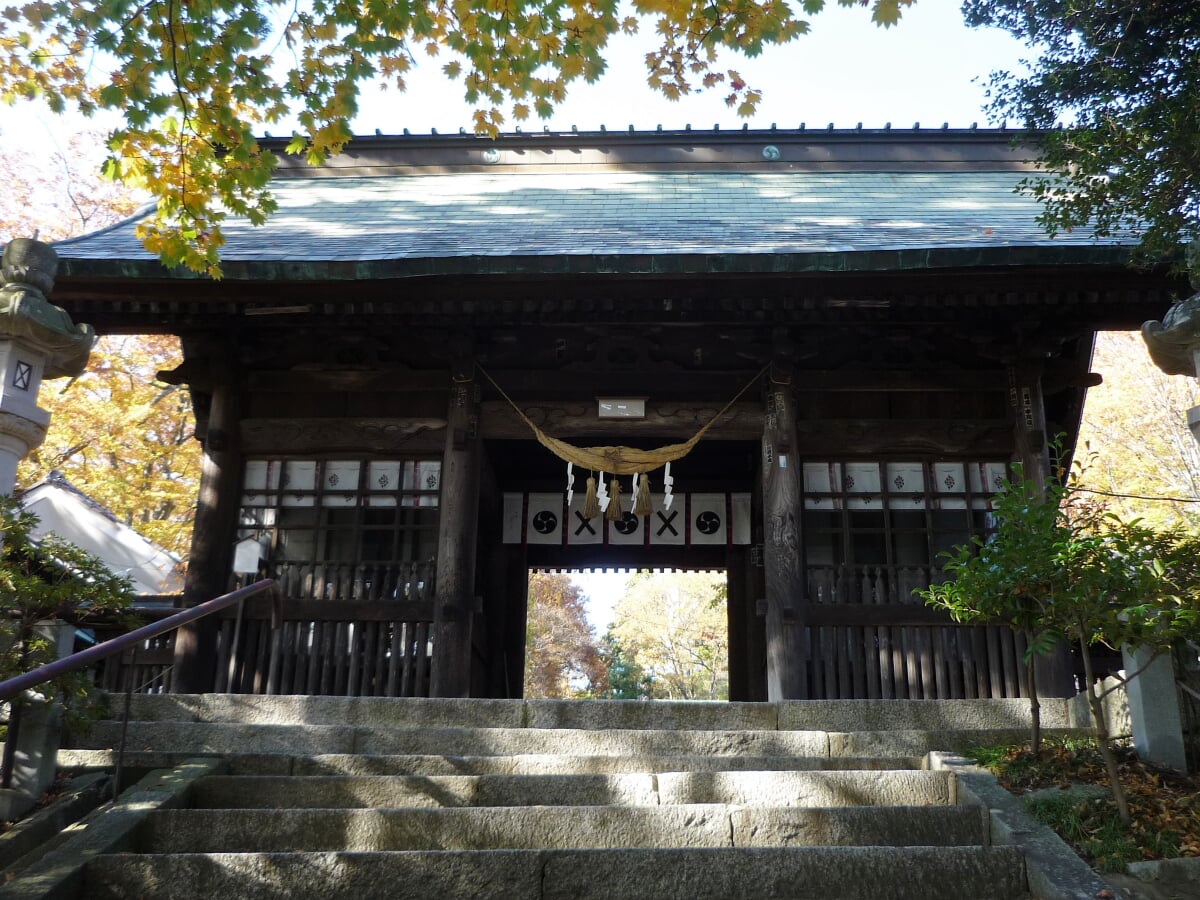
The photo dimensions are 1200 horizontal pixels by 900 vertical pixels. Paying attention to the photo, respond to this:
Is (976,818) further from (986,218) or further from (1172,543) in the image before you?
(986,218)

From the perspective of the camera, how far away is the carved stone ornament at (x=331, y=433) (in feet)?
31.4

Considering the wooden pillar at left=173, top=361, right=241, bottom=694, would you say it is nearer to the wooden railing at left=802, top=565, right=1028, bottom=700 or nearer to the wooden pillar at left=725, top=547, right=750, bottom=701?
the wooden railing at left=802, top=565, right=1028, bottom=700

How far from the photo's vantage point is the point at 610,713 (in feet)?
22.1

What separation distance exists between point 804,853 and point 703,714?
226 cm

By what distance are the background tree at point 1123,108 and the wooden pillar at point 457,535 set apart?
196 inches

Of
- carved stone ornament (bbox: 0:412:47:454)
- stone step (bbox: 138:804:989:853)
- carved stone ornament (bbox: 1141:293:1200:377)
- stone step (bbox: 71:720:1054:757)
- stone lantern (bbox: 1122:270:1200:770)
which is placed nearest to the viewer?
stone step (bbox: 138:804:989:853)

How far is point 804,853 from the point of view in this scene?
450 cm

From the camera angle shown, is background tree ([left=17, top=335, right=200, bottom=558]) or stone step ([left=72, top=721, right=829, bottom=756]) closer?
stone step ([left=72, top=721, right=829, bottom=756])

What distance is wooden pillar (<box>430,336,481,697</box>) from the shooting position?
28.7ft

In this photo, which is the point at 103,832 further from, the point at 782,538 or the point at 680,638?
the point at 680,638

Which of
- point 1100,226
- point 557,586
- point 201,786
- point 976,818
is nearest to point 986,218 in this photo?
point 1100,226

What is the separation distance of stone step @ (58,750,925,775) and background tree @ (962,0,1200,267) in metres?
4.09

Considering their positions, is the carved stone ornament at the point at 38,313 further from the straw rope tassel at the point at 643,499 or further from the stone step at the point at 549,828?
the straw rope tassel at the point at 643,499

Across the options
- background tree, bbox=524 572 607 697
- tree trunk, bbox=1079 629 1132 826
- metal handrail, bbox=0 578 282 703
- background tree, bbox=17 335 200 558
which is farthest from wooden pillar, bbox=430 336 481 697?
background tree, bbox=524 572 607 697
